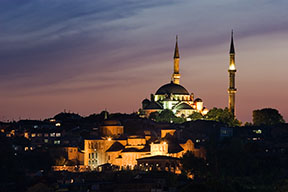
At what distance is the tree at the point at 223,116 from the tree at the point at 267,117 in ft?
16.5

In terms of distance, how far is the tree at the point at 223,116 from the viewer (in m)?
115

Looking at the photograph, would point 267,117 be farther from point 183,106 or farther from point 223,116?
point 183,106

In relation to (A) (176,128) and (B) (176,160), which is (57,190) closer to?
(B) (176,160)

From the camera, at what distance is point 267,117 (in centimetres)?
12169

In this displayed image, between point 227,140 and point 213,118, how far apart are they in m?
14.5

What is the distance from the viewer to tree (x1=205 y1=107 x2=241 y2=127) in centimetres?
11506

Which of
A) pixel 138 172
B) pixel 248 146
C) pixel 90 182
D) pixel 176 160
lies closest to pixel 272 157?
pixel 248 146

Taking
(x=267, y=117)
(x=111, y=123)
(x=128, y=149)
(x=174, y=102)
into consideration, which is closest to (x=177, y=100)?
(x=174, y=102)

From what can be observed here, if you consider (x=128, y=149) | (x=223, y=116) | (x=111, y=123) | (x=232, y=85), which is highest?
(x=232, y=85)

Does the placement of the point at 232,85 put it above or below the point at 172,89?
below

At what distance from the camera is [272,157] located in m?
96.7

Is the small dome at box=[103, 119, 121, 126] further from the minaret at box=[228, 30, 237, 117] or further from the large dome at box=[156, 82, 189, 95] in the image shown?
the large dome at box=[156, 82, 189, 95]

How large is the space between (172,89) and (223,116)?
42.1 ft

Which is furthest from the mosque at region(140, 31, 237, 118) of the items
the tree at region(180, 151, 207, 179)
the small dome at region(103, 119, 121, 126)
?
the tree at region(180, 151, 207, 179)
